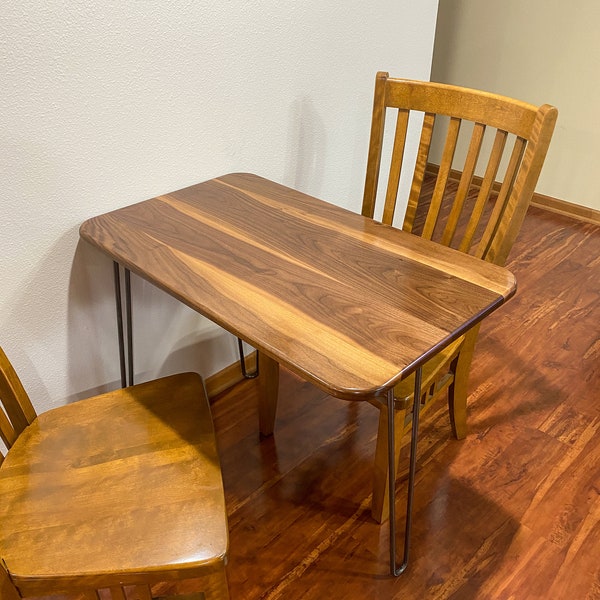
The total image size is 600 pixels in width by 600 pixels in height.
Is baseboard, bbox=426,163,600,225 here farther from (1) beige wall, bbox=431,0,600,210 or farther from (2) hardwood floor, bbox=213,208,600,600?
(2) hardwood floor, bbox=213,208,600,600

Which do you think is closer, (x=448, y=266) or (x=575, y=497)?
(x=448, y=266)

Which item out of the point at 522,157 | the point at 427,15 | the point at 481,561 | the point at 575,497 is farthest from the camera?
the point at 427,15

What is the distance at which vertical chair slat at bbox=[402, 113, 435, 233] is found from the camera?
144cm

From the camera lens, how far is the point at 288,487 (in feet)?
5.32

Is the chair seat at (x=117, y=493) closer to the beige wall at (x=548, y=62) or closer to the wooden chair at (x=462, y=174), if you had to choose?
the wooden chair at (x=462, y=174)

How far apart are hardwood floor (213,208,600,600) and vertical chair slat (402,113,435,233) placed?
670 millimetres

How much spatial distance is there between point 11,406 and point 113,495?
29cm

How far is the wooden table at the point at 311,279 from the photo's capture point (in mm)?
933

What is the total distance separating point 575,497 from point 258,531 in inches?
33.3

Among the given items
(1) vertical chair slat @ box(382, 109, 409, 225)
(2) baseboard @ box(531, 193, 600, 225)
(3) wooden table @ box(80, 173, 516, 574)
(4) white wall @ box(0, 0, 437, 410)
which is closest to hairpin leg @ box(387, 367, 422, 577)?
(3) wooden table @ box(80, 173, 516, 574)

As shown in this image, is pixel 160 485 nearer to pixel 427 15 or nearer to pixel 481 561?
pixel 481 561

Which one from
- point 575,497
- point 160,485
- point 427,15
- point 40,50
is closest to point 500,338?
point 575,497

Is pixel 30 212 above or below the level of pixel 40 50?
below

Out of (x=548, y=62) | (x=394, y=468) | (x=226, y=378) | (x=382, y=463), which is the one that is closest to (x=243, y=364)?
(x=226, y=378)
